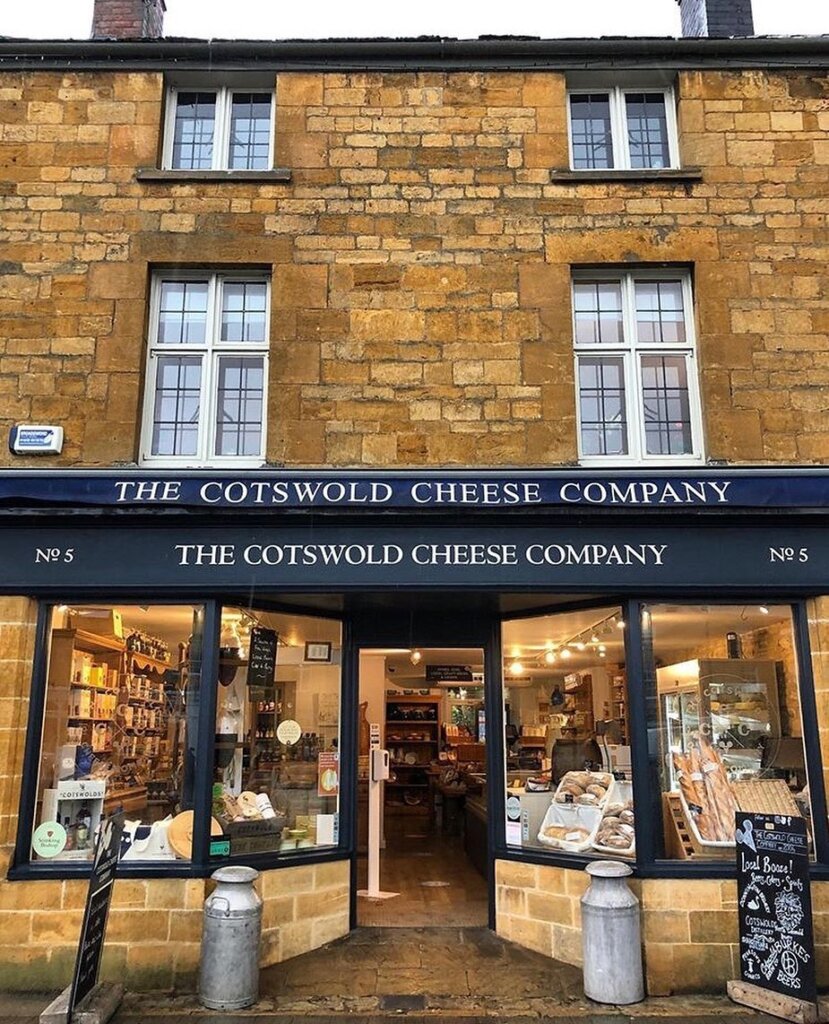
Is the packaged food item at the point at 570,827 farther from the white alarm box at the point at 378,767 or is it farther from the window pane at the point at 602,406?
the window pane at the point at 602,406

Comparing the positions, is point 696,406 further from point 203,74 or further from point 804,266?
point 203,74

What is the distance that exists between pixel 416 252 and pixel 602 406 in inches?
89.3

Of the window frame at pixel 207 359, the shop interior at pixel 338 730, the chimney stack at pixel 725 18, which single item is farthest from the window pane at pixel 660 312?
the window frame at pixel 207 359

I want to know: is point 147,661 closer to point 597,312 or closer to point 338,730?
point 338,730

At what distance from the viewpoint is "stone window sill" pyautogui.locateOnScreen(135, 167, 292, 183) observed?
827cm

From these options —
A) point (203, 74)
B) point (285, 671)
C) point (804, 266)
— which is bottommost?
point (285, 671)

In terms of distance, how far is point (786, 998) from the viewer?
6.10 m

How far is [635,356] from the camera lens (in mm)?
8227

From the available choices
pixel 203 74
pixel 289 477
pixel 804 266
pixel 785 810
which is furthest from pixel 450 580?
pixel 203 74

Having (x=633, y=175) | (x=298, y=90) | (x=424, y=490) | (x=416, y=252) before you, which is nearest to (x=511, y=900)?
(x=424, y=490)

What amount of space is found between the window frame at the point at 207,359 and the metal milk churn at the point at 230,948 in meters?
3.56

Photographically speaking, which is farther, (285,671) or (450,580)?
(285,671)

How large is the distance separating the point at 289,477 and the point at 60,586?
2111 millimetres

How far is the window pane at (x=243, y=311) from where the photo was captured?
27.3ft
